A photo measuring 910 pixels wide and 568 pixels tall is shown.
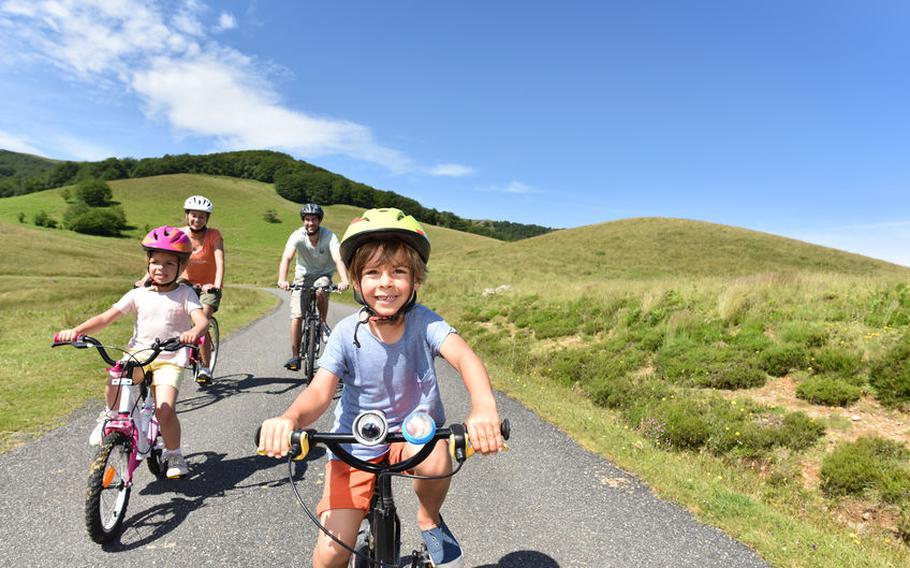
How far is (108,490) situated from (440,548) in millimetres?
2918

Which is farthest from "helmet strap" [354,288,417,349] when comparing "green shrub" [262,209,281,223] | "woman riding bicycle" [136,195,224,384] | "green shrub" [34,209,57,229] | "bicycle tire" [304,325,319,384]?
"green shrub" [262,209,281,223]

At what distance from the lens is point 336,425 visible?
269cm

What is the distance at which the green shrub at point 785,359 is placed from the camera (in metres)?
8.29

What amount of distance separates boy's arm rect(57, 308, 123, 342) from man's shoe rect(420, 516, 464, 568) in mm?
3129

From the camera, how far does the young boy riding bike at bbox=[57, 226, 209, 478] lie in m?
4.36

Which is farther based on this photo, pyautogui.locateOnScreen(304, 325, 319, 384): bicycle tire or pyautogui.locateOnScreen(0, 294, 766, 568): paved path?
pyautogui.locateOnScreen(304, 325, 319, 384): bicycle tire

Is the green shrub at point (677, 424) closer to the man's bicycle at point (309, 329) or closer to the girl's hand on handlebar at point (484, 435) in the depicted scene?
the man's bicycle at point (309, 329)

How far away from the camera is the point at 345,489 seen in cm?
236

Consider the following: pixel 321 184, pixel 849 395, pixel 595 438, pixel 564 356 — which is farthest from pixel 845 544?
pixel 321 184

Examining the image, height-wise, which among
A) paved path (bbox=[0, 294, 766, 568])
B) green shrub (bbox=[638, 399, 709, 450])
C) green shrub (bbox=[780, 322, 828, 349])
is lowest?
paved path (bbox=[0, 294, 766, 568])

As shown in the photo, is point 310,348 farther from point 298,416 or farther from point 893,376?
point 893,376

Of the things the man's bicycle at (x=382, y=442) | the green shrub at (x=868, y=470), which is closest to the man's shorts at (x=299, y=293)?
the man's bicycle at (x=382, y=442)

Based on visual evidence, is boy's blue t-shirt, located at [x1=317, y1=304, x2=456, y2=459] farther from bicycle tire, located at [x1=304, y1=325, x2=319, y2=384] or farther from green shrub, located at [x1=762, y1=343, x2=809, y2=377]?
green shrub, located at [x1=762, y1=343, x2=809, y2=377]

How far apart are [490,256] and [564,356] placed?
46.4m
